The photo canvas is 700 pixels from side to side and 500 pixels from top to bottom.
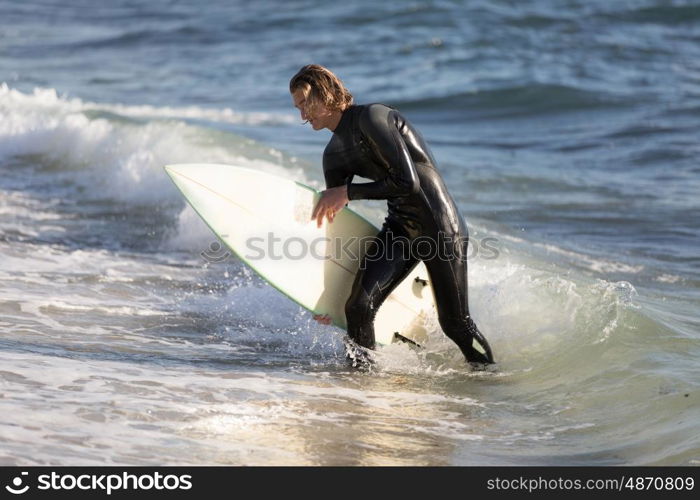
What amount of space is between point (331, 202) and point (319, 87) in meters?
0.55

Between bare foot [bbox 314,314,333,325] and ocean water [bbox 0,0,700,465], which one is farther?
bare foot [bbox 314,314,333,325]

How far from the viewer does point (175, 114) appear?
1541cm

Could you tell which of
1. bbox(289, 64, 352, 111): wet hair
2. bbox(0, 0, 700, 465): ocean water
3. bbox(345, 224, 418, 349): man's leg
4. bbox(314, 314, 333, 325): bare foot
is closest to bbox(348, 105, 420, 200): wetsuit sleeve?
bbox(289, 64, 352, 111): wet hair

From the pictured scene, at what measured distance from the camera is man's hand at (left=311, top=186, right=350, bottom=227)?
190 inches

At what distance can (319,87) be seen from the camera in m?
4.68

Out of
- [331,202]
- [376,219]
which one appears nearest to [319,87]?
[331,202]

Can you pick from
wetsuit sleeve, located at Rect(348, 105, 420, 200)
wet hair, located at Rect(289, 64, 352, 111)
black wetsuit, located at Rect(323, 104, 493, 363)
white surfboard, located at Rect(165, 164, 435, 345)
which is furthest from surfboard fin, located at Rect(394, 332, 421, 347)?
wet hair, located at Rect(289, 64, 352, 111)

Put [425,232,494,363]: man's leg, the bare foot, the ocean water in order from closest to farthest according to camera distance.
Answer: the ocean water
[425,232,494,363]: man's leg
the bare foot

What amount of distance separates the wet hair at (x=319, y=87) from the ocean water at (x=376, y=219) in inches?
55.1

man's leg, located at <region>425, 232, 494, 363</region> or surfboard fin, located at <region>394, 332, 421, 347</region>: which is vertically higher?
man's leg, located at <region>425, 232, 494, 363</region>

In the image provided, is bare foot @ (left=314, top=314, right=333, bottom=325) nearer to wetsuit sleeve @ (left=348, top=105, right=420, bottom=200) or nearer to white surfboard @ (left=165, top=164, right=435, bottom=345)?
white surfboard @ (left=165, top=164, right=435, bottom=345)

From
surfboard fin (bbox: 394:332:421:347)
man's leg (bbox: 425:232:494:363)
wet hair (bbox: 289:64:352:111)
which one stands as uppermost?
wet hair (bbox: 289:64:352:111)

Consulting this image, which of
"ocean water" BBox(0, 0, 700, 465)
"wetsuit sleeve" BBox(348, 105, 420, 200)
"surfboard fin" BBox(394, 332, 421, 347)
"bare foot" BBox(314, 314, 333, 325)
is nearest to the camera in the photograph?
"ocean water" BBox(0, 0, 700, 465)
